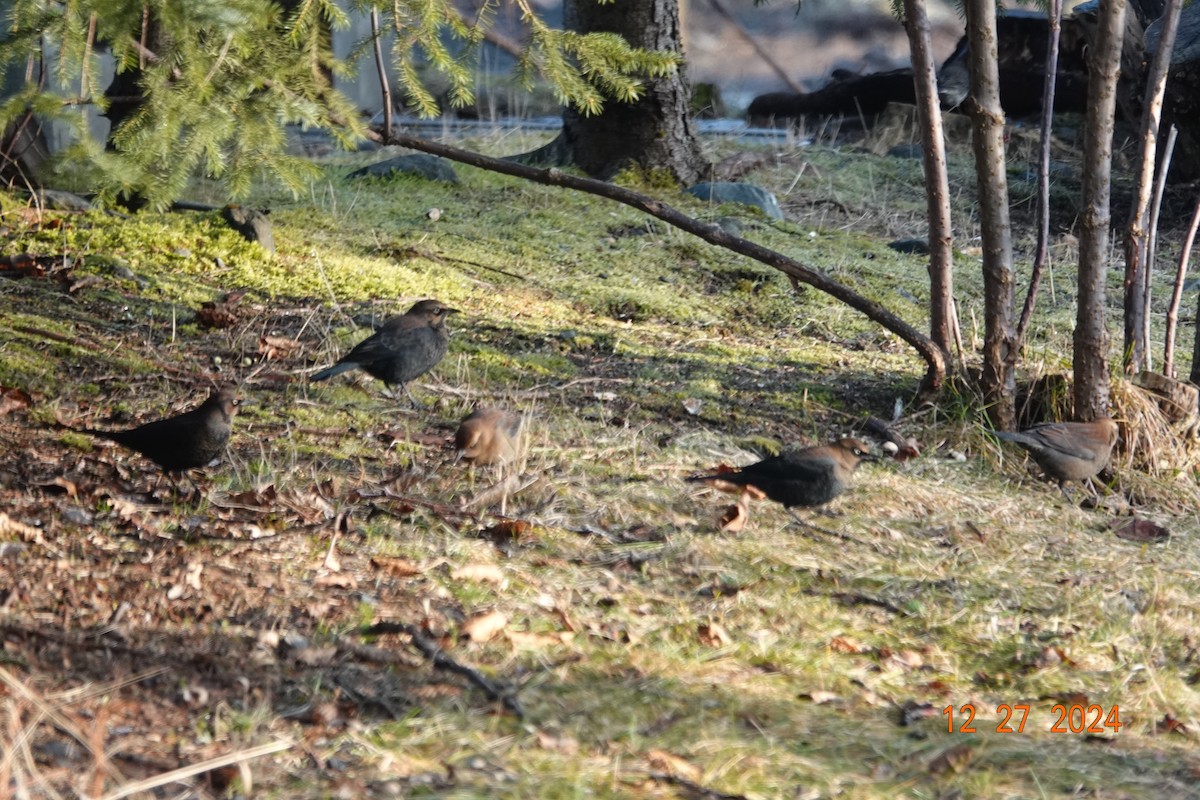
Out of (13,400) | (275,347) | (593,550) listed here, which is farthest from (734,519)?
(13,400)

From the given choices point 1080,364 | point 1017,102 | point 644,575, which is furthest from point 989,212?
point 1017,102

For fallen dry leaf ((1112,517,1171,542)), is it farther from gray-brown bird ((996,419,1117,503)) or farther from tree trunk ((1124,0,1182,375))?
tree trunk ((1124,0,1182,375))

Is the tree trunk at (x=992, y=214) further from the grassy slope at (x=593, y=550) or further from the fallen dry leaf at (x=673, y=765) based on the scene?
the fallen dry leaf at (x=673, y=765)

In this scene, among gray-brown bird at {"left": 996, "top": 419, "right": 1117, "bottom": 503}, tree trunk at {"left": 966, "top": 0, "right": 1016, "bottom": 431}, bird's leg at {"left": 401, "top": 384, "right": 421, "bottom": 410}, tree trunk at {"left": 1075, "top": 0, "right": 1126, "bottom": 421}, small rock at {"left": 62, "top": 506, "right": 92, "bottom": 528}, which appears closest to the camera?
small rock at {"left": 62, "top": 506, "right": 92, "bottom": 528}

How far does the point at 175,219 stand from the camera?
661cm

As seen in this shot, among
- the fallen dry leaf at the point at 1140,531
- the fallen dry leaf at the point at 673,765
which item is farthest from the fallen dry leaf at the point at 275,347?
the fallen dry leaf at the point at 1140,531

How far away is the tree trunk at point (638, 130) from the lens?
8766 mm

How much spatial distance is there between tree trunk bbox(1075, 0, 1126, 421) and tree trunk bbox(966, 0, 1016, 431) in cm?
28

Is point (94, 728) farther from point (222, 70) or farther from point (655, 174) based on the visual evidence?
point (655, 174)

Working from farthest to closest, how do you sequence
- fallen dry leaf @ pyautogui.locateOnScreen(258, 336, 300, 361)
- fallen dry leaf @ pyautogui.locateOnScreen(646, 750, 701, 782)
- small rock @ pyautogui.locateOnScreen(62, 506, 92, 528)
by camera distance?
fallen dry leaf @ pyautogui.locateOnScreen(258, 336, 300, 361), small rock @ pyautogui.locateOnScreen(62, 506, 92, 528), fallen dry leaf @ pyautogui.locateOnScreen(646, 750, 701, 782)

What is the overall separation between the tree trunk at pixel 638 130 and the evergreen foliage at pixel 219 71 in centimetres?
443

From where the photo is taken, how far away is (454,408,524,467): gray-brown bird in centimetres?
441
